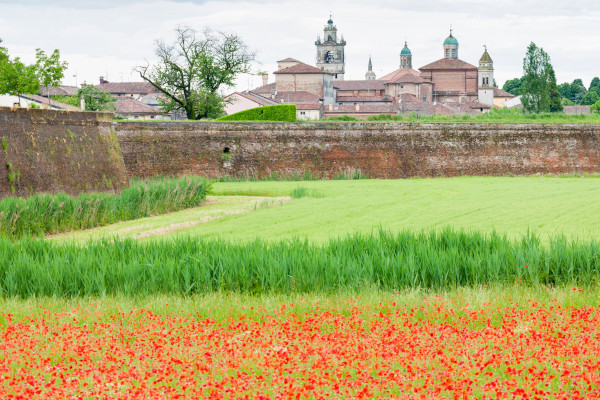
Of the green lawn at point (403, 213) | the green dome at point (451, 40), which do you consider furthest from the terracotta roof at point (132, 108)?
the green dome at point (451, 40)

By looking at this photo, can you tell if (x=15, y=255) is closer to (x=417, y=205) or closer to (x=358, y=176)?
(x=417, y=205)

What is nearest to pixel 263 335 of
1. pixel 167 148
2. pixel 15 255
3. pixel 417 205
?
pixel 15 255

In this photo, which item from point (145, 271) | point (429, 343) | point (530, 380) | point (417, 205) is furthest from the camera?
point (417, 205)

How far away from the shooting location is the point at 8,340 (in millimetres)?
5809

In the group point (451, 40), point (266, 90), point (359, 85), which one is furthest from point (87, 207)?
point (451, 40)

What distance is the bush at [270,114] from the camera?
3064 cm

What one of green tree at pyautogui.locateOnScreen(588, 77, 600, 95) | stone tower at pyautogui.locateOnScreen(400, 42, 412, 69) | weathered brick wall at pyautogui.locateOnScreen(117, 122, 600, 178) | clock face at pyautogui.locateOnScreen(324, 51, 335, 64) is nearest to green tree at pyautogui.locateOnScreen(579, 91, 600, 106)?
green tree at pyautogui.locateOnScreen(588, 77, 600, 95)

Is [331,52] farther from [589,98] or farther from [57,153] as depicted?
[57,153]

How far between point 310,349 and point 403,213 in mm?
10386

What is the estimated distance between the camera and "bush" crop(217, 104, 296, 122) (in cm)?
3064

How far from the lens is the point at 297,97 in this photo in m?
87.1

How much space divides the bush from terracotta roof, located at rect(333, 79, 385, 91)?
232 feet

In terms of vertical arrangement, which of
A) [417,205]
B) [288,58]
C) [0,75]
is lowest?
[417,205]

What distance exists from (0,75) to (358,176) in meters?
25.3
